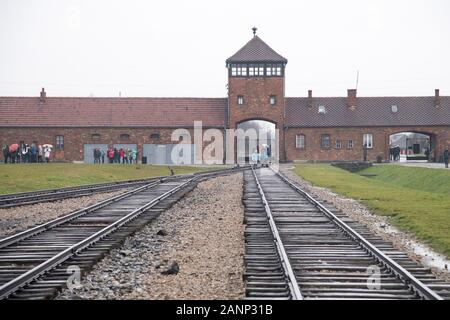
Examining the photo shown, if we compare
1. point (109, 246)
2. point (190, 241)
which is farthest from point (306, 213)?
point (109, 246)

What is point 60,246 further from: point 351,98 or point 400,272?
point 351,98

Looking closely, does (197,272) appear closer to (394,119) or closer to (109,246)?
(109,246)

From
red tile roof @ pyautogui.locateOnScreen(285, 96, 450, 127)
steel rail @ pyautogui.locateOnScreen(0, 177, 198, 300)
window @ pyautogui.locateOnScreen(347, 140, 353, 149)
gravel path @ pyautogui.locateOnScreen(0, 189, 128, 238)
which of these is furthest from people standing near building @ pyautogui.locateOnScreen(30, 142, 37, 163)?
steel rail @ pyautogui.locateOnScreen(0, 177, 198, 300)

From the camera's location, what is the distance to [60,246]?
402 inches

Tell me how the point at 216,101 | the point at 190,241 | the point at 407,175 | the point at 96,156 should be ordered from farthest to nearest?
the point at 216,101 < the point at 96,156 < the point at 407,175 < the point at 190,241

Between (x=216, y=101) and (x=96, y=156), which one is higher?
(x=216, y=101)

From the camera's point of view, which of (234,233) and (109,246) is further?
(234,233)

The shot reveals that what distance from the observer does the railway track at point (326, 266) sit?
279 inches

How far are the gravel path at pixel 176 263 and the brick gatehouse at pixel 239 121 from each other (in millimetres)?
38006

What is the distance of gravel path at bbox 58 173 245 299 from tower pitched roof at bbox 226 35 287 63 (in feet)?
127

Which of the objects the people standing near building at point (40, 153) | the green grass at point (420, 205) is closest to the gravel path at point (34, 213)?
the green grass at point (420, 205)

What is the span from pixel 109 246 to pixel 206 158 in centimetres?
4146

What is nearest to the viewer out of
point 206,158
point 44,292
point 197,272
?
point 44,292
